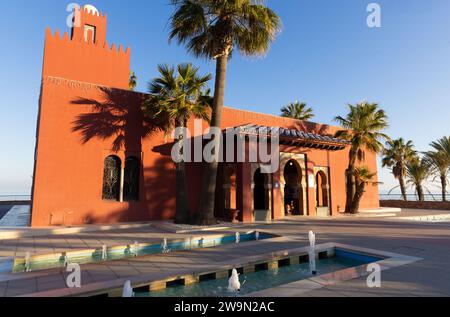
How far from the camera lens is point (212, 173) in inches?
489

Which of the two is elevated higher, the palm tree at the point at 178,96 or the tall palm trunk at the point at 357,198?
the palm tree at the point at 178,96

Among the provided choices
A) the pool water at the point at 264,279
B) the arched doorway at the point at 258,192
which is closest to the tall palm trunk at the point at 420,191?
the arched doorway at the point at 258,192

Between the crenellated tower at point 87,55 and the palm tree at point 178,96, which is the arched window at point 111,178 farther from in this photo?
the crenellated tower at point 87,55

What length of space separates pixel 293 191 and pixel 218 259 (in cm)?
1229

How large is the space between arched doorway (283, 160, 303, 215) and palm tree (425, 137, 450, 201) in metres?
16.6

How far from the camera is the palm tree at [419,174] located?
87.5 ft

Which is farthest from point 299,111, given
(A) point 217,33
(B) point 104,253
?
(B) point 104,253

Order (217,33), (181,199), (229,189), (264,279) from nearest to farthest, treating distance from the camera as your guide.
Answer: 1. (264,279)
2. (217,33)
3. (181,199)
4. (229,189)

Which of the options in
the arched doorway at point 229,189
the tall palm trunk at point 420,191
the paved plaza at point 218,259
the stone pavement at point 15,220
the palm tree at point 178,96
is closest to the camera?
the paved plaza at point 218,259

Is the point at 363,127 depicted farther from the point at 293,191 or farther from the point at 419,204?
the point at 419,204

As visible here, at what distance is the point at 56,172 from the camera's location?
39.7ft

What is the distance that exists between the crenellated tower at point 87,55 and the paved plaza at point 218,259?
29.6ft

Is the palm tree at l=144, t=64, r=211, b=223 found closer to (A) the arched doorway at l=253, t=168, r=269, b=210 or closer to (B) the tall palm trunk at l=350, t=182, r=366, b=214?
(A) the arched doorway at l=253, t=168, r=269, b=210
